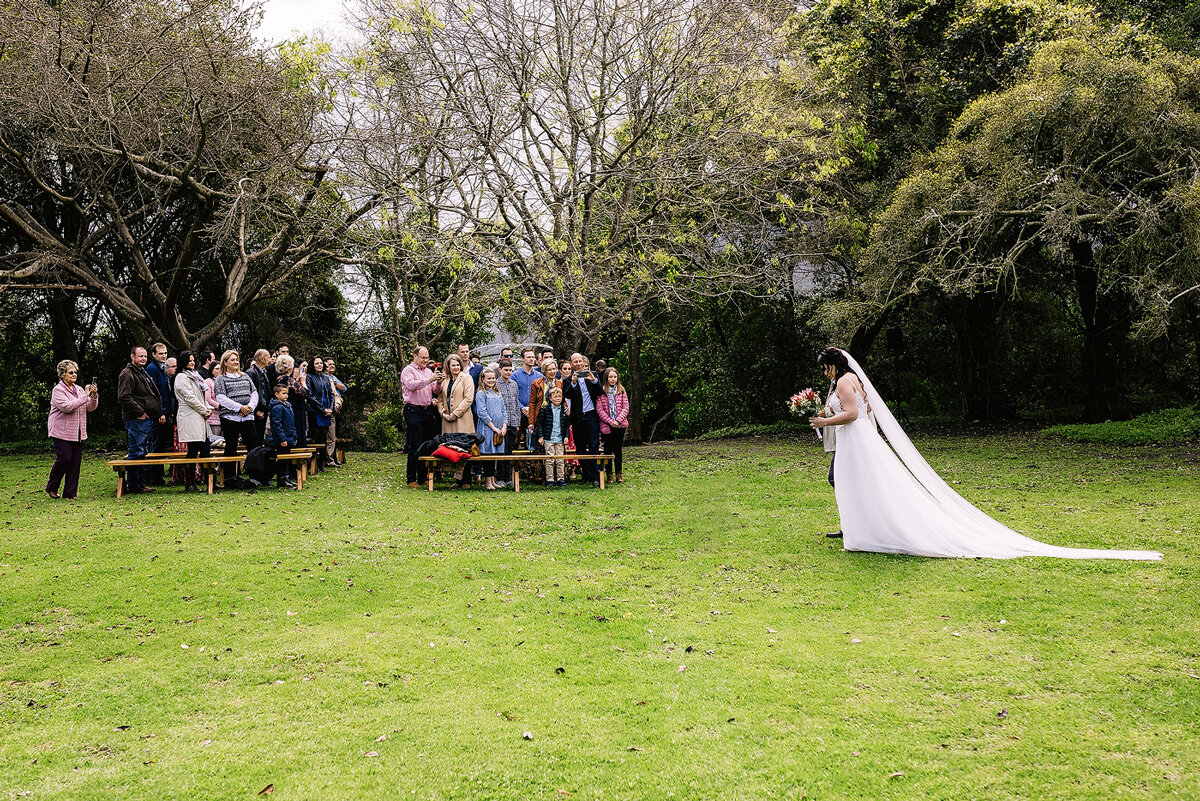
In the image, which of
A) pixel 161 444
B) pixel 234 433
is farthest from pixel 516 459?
pixel 161 444

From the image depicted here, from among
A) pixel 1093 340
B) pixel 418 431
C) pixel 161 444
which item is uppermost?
pixel 1093 340

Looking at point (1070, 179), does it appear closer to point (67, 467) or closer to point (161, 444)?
point (161, 444)

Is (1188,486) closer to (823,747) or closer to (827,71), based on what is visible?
(823,747)

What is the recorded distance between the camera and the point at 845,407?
8383 mm

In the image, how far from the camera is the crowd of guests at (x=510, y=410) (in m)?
12.9

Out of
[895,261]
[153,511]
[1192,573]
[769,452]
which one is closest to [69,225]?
[153,511]

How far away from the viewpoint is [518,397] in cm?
1410

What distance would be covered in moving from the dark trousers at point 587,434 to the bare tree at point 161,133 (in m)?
6.87

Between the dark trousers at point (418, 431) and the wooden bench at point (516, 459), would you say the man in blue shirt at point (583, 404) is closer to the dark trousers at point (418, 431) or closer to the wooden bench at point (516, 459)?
the wooden bench at point (516, 459)

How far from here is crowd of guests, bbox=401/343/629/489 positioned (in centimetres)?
1293

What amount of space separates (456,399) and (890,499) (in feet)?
22.6

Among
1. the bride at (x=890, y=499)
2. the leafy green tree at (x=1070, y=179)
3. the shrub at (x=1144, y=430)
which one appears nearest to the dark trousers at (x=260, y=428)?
the bride at (x=890, y=499)

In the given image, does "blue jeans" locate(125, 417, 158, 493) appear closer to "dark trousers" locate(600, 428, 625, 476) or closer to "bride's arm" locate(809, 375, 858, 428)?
"dark trousers" locate(600, 428, 625, 476)

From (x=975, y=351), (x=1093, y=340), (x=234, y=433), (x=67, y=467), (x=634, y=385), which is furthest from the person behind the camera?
(x=634, y=385)
